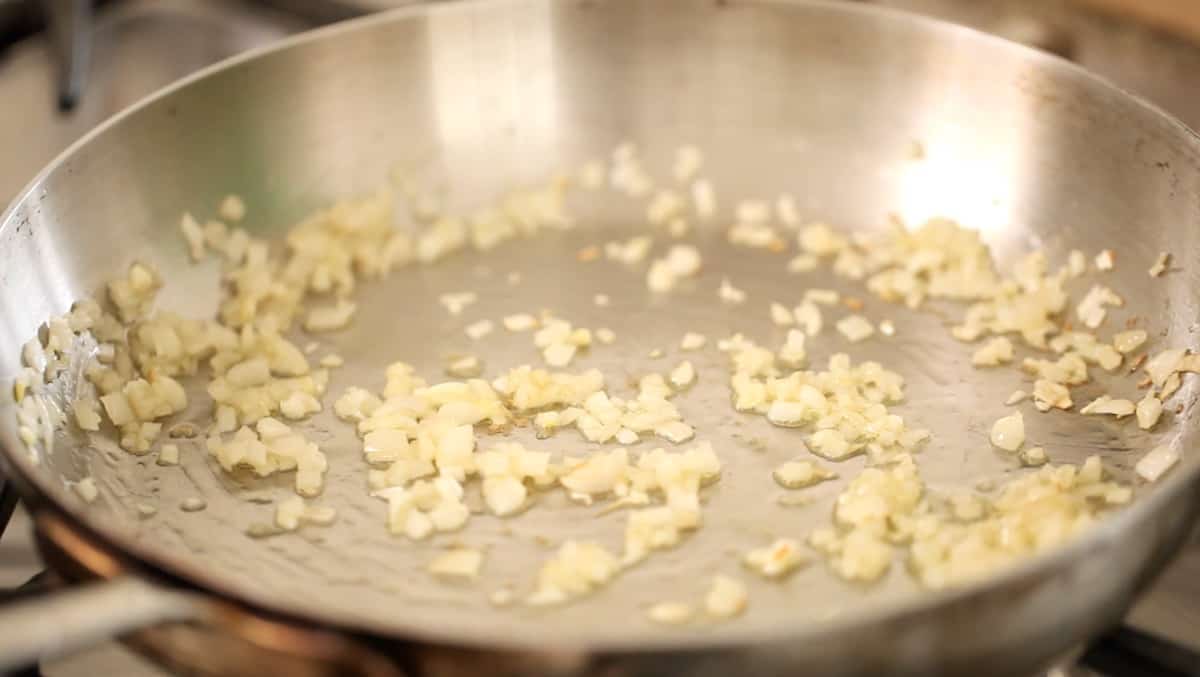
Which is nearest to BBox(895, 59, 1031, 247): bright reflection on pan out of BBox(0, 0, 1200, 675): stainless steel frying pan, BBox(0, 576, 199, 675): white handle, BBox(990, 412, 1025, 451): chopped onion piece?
BBox(0, 0, 1200, 675): stainless steel frying pan

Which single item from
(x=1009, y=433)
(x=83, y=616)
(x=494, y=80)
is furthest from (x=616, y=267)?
(x=83, y=616)

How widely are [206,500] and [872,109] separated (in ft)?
2.03

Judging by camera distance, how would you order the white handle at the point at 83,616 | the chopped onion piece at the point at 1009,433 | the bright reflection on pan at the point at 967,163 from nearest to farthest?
the white handle at the point at 83,616 → the chopped onion piece at the point at 1009,433 → the bright reflection on pan at the point at 967,163

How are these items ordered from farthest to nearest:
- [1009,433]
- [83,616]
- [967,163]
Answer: [967,163] → [1009,433] → [83,616]

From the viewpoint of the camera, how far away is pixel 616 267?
3.37 feet

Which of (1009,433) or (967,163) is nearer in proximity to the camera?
(1009,433)

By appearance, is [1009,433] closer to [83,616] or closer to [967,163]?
[967,163]

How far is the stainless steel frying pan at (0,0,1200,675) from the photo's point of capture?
530mm

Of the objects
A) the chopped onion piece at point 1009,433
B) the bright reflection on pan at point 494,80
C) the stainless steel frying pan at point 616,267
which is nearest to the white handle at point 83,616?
the stainless steel frying pan at point 616,267

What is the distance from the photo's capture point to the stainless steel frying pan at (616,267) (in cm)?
53

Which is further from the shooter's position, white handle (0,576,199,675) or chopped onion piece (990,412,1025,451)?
chopped onion piece (990,412,1025,451)

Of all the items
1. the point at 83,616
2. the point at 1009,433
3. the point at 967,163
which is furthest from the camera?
the point at 967,163

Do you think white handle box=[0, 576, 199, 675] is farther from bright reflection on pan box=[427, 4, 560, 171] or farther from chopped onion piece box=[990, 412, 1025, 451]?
bright reflection on pan box=[427, 4, 560, 171]

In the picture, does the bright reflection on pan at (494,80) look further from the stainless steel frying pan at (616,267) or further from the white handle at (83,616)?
the white handle at (83,616)
